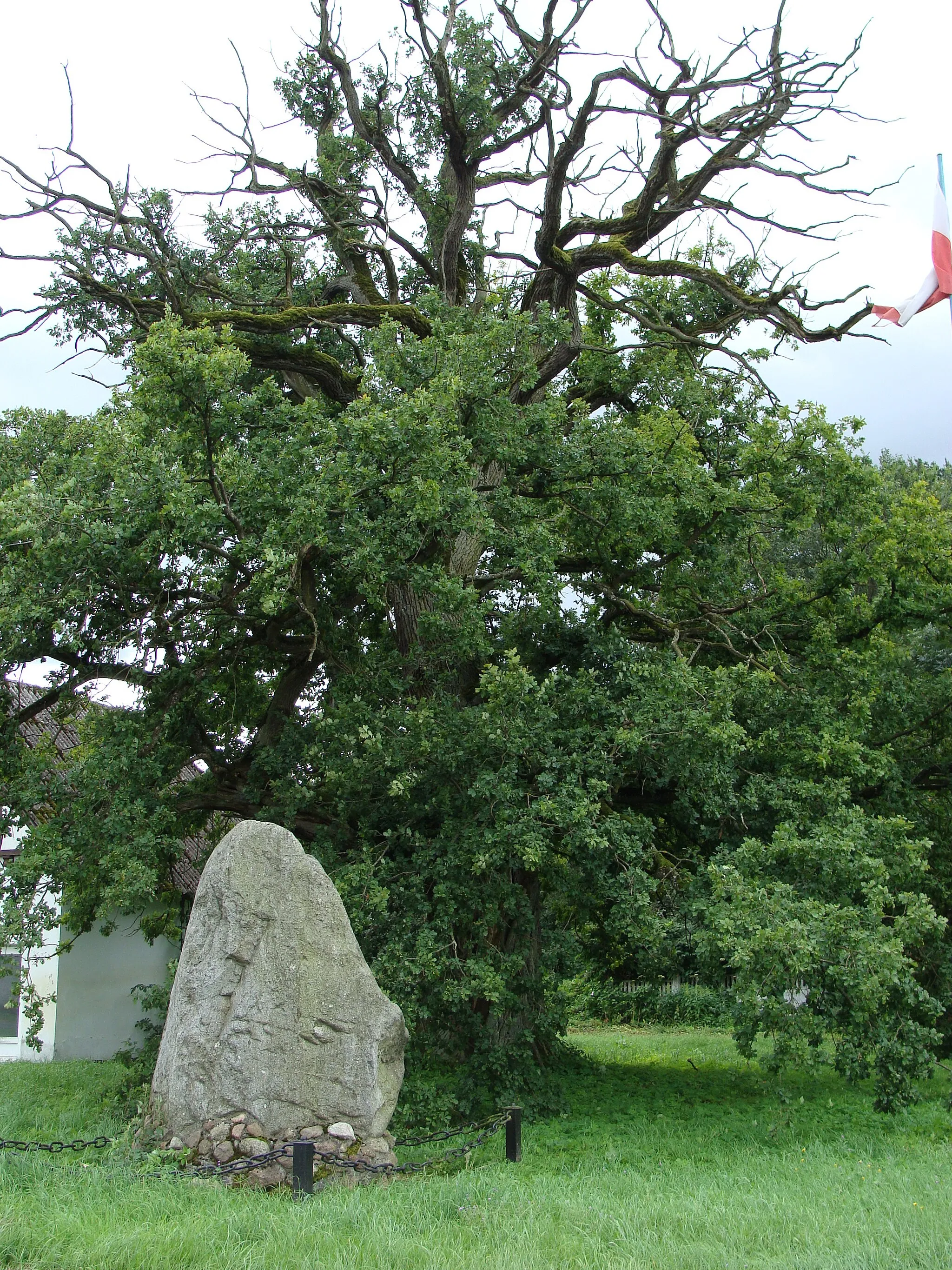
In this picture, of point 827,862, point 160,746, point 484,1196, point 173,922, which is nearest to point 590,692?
point 827,862

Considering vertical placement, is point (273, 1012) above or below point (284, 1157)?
above

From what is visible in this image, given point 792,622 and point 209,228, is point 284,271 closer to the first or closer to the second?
point 209,228

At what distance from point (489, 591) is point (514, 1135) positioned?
7352 mm

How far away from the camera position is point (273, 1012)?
7895 millimetres

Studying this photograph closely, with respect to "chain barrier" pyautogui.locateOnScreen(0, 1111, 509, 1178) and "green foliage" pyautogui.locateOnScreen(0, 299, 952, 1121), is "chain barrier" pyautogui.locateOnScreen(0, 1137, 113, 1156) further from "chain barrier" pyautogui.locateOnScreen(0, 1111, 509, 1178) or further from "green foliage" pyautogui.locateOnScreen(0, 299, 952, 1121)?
"green foliage" pyautogui.locateOnScreen(0, 299, 952, 1121)

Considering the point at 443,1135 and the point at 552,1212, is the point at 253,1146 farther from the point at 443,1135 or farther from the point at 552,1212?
the point at 552,1212

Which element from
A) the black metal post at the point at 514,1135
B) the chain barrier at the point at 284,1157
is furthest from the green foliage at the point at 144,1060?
the black metal post at the point at 514,1135

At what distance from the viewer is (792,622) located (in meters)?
14.4

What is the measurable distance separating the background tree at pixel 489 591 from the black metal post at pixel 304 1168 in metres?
3.26

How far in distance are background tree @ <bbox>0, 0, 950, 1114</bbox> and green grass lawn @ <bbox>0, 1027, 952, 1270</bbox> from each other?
1.34m

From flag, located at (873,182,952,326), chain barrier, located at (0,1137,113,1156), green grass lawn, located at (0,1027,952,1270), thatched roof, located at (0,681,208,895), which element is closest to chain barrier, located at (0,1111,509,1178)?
chain barrier, located at (0,1137,113,1156)

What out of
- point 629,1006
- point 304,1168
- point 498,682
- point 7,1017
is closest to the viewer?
point 304,1168

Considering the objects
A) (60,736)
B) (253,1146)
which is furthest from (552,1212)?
(60,736)

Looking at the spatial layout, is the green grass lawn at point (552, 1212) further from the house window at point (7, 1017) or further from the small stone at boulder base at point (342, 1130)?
the house window at point (7, 1017)
